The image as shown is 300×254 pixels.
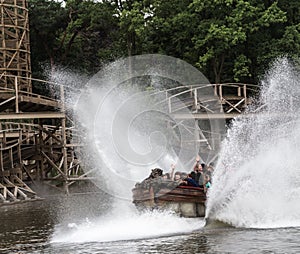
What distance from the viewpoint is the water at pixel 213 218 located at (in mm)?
16734

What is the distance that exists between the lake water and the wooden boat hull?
198mm

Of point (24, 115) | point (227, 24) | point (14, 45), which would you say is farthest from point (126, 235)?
point (14, 45)

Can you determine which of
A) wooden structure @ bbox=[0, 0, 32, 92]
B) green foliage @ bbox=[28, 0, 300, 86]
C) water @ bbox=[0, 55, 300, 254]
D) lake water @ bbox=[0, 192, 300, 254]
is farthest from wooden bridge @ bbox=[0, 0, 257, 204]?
lake water @ bbox=[0, 192, 300, 254]

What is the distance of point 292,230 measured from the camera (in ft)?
58.1

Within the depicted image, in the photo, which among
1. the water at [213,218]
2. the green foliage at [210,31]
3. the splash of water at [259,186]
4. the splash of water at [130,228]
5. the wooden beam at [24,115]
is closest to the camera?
the water at [213,218]

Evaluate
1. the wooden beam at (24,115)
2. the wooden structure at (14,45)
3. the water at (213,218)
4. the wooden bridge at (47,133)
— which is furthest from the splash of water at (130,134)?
the wooden structure at (14,45)

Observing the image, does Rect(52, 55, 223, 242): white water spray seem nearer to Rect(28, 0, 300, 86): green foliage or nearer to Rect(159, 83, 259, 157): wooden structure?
Rect(159, 83, 259, 157): wooden structure

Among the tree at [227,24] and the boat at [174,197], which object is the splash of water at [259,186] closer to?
the boat at [174,197]

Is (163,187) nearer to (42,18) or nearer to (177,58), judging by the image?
(177,58)

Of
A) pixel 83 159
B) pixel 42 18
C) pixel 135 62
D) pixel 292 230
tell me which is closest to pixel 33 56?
pixel 42 18

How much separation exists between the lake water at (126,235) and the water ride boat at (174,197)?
0.21 metres

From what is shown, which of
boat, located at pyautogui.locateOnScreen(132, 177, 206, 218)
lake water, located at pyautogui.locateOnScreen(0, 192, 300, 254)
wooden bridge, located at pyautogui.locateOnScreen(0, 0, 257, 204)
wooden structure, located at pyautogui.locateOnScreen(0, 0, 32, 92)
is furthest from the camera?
wooden structure, located at pyautogui.locateOnScreen(0, 0, 32, 92)

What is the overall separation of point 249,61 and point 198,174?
2251 cm

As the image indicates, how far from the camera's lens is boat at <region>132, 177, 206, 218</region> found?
19859mm
